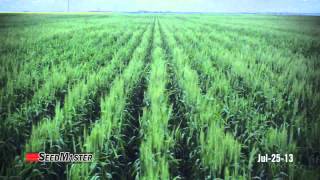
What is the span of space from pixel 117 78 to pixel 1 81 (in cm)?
127

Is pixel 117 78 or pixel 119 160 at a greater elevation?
pixel 117 78

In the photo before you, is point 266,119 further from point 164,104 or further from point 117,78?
point 117,78

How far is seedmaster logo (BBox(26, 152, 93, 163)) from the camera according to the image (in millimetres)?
2646

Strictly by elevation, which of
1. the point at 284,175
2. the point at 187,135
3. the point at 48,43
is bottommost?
the point at 284,175

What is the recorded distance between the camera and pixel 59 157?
8.96 feet

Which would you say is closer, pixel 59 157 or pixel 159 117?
pixel 59 157

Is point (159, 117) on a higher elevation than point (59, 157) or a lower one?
higher

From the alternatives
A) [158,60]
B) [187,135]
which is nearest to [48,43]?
[158,60]

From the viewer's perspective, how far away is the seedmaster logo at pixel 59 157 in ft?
8.68

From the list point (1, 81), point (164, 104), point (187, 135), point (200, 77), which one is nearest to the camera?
point (187, 135)

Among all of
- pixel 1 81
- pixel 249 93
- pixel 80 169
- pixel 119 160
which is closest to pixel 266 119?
pixel 249 93

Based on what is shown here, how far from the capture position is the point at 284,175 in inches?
106

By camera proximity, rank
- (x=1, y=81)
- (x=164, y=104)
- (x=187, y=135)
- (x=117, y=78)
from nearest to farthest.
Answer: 1. (x=187, y=135)
2. (x=164, y=104)
3. (x=1, y=81)
4. (x=117, y=78)

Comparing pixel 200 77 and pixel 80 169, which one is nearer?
pixel 80 169
